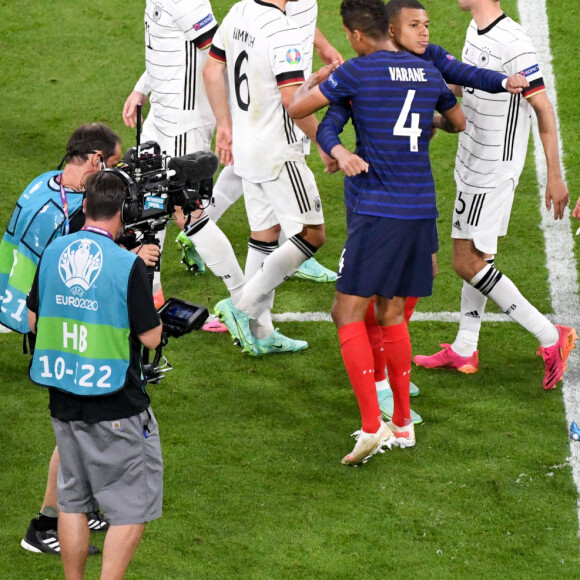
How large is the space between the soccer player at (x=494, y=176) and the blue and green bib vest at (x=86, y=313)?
8.57 ft

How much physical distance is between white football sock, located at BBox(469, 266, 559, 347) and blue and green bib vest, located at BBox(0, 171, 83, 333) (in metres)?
2.43

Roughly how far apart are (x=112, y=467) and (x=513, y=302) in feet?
9.14

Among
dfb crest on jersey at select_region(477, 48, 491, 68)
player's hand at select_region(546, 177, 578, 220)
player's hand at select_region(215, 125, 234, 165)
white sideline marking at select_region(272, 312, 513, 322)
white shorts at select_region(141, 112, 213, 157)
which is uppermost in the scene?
dfb crest on jersey at select_region(477, 48, 491, 68)

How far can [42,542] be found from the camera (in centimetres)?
484

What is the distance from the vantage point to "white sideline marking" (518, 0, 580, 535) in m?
6.10

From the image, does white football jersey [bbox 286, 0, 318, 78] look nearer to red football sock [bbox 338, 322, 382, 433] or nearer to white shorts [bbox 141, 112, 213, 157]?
white shorts [bbox 141, 112, 213, 157]

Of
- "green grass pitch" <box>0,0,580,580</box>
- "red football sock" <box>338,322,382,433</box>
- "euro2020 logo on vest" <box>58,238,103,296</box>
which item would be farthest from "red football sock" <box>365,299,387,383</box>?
"euro2020 logo on vest" <box>58,238,103,296</box>

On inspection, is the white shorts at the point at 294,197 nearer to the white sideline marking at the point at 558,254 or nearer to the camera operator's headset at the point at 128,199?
the white sideline marking at the point at 558,254

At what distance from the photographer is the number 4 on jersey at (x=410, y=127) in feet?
16.8

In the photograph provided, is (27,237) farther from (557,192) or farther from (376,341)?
(557,192)

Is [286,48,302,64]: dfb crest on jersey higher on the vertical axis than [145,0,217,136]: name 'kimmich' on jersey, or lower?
higher

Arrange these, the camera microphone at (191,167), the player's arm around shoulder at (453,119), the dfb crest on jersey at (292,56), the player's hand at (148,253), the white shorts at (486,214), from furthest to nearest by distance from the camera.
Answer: the white shorts at (486,214) → the dfb crest on jersey at (292,56) → the player's arm around shoulder at (453,119) → the camera microphone at (191,167) → the player's hand at (148,253)

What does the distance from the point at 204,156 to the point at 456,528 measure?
6.26 ft

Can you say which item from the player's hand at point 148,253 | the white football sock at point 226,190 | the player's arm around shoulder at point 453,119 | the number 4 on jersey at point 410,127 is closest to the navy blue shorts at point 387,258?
the number 4 on jersey at point 410,127
